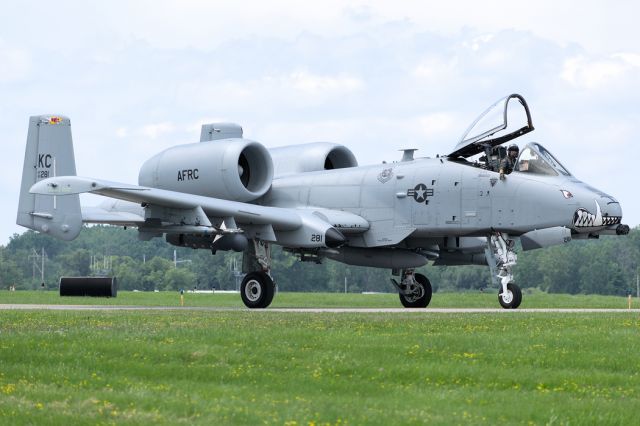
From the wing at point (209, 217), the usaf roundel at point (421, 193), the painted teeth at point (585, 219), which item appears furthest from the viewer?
the usaf roundel at point (421, 193)

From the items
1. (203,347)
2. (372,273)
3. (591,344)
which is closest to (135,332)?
(203,347)

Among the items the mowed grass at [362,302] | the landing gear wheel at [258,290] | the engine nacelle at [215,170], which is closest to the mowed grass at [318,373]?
the landing gear wheel at [258,290]

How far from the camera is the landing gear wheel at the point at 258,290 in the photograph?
30.4 metres

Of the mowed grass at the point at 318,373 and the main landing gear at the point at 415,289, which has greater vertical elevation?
the main landing gear at the point at 415,289

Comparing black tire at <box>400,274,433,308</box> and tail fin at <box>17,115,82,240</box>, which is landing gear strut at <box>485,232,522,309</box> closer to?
black tire at <box>400,274,433,308</box>

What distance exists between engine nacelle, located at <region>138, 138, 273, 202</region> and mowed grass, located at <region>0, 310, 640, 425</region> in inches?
445

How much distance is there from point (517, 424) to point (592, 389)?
2422mm

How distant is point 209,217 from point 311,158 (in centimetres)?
618

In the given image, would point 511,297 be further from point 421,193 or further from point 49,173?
point 49,173

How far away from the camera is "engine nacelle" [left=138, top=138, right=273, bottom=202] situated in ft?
104

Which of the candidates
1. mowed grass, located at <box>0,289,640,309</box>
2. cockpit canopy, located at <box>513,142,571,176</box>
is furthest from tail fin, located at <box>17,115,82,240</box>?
cockpit canopy, located at <box>513,142,571,176</box>

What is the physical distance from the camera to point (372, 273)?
561ft

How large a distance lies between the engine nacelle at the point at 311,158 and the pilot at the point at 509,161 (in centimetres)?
709

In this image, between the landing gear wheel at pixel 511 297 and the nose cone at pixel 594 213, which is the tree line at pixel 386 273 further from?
the nose cone at pixel 594 213
